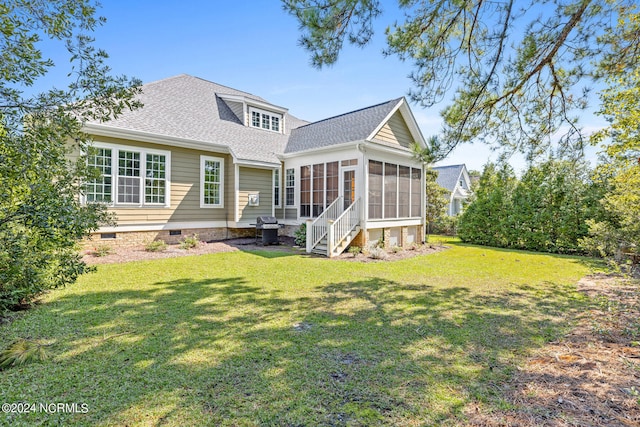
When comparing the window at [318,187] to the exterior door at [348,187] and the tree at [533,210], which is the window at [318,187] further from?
the tree at [533,210]

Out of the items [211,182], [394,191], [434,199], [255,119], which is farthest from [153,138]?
[434,199]

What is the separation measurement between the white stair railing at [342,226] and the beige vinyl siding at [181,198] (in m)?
4.91

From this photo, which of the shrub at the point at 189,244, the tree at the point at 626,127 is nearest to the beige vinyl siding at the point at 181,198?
the shrub at the point at 189,244

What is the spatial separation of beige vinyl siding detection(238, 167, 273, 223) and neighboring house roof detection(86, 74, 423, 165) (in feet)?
2.16

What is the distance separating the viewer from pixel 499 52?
19.4 ft

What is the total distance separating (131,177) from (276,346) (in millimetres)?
9324

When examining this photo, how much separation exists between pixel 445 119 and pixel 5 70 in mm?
7122

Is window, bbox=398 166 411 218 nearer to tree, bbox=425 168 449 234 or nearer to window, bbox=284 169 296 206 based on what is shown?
window, bbox=284 169 296 206

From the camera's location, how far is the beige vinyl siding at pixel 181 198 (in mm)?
10294

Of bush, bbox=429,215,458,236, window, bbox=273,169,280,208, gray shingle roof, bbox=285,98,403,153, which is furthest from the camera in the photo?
bush, bbox=429,215,458,236

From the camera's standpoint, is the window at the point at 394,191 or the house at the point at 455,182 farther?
the house at the point at 455,182

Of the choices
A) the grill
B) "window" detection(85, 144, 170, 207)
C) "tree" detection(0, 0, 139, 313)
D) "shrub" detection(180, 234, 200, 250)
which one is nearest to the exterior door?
the grill

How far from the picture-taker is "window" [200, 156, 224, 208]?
12.0m

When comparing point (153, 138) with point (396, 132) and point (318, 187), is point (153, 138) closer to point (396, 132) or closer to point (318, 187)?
point (318, 187)
